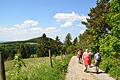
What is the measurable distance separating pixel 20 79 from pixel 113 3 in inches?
667

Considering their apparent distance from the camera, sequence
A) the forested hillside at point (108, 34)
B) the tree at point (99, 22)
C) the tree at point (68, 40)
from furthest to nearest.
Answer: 1. the tree at point (68, 40)
2. the tree at point (99, 22)
3. the forested hillside at point (108, 34)

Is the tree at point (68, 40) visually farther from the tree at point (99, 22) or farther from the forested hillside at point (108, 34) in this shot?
the forested hillside at point (108, 34)

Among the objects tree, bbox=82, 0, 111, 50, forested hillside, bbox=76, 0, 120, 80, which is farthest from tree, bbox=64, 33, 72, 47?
forested hillside, bbox=76, 0, 120, 80

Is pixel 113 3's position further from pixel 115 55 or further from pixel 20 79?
pixel 20 79

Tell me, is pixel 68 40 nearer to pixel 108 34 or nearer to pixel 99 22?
pixel 99 22

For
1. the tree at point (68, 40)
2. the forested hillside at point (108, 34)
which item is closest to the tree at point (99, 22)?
the forested hillside at point (108, 34)

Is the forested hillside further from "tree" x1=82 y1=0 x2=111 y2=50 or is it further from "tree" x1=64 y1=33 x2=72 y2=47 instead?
"tree" x1=64 y1=33 x2=72 y2=47

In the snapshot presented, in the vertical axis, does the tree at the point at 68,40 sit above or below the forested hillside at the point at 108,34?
above

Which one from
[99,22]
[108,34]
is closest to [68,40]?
[99,22]

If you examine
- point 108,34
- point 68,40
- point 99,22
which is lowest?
point 108,34

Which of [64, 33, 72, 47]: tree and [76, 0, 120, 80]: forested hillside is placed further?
[64, 33, 72, 47]: tree

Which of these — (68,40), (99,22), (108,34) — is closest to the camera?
(108,34)

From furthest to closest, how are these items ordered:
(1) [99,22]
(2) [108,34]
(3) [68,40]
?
(3) [68,40] < (1) [99,22] < (2) [108,34]

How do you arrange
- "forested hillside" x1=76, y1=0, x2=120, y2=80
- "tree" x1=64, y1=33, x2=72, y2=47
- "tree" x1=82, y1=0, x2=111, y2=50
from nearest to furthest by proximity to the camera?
"forested hillside" x1=76, y1=0, x2=120, y2=80
"tree" x1=82, y1=0, x2=111, y2=50
"tree" x1=64, y1=33, x2=72, y2=47
